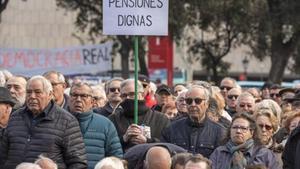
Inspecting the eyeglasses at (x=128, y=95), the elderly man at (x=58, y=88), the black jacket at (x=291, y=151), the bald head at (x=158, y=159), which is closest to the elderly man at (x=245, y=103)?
the eyeglasses at (x=128, y=95)

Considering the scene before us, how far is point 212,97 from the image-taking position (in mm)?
12422

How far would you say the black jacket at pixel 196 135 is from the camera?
1090 centimetres

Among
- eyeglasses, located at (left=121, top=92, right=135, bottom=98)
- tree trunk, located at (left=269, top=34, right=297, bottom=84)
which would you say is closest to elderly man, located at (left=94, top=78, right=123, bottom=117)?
eyeglasses, located at (left=121, top=92, right=135, bottom=98)

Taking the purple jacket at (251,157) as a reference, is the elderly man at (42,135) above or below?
above

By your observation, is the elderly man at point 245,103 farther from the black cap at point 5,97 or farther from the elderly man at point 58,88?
the black cap at point 5,97

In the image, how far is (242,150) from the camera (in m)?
10.2

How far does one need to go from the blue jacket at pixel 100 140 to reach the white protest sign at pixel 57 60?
1532 centimetres

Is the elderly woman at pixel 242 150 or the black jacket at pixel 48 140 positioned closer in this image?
the black jacket at pixel 48 140

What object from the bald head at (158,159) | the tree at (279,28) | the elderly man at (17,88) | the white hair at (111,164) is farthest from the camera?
the tree at (279,28)

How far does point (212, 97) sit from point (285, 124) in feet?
3.74

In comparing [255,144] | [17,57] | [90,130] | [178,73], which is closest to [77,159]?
[90,130]

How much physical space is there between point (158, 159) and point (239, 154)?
4.20 feet

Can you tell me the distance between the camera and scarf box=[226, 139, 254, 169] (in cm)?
1009

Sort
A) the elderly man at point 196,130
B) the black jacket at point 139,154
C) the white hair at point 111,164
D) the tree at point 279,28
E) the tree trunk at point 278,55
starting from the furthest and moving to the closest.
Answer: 1. the tree trunk at point 278,55
2. the tree at point 279,28
3. the elderly man at point 196,130
4. the black jacket at point 139,154
5. the white hair at point 111,164
